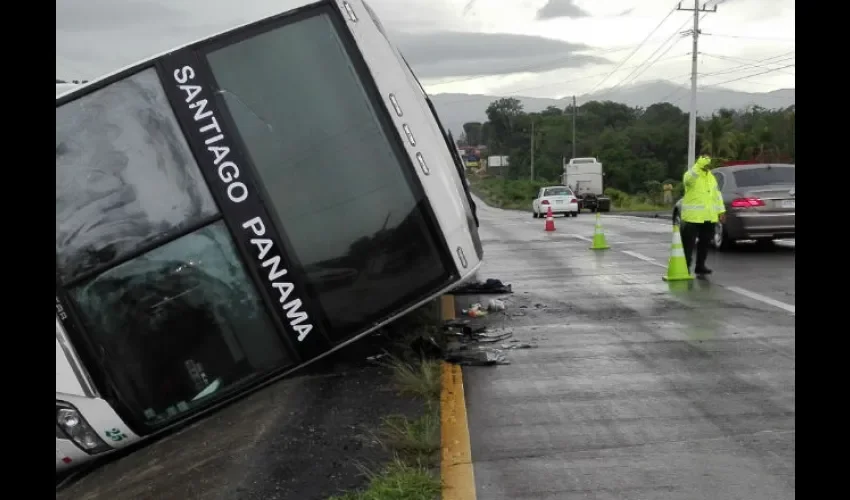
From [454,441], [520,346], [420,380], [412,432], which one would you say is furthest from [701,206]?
[412,432]

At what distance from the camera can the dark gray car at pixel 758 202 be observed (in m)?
13.5

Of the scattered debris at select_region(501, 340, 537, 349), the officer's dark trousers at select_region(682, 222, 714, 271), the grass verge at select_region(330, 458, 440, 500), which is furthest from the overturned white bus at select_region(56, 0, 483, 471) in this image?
the officer's dark trousers at select_region(682, 222, 714, 271)

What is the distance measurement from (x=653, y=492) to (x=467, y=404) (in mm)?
1822

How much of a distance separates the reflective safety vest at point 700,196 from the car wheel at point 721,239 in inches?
110

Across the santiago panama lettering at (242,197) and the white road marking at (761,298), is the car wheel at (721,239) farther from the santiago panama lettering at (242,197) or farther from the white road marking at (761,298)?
the santiago panama lettering at (242,197)

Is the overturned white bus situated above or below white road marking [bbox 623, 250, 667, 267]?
above

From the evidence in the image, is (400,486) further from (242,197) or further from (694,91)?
(694,91)

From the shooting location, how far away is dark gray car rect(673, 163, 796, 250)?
13.5 m

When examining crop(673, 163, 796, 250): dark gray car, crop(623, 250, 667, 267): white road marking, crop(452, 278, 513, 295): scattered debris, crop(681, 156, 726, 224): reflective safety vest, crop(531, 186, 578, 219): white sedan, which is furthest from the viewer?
crop(531, 186, 578, 219): white sedan

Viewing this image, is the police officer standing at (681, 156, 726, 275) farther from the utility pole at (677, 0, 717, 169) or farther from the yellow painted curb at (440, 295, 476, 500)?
the utility pole at (677, 0, 717, 169)

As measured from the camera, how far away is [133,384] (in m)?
4.80

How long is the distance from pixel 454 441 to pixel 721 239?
10771 millimetres

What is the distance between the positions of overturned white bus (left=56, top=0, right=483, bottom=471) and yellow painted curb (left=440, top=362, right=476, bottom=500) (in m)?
0.79
